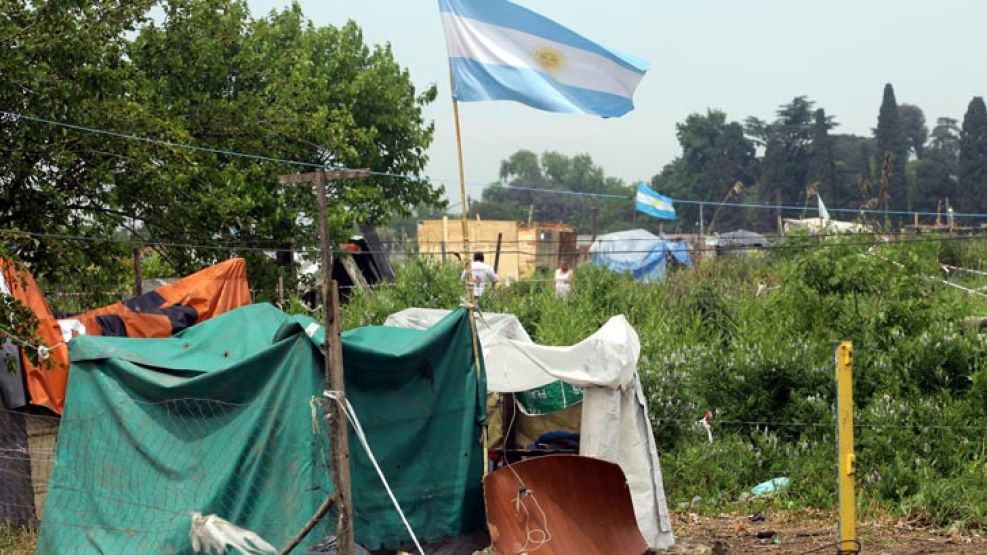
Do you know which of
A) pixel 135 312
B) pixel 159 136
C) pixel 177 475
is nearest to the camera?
pixel 177 475

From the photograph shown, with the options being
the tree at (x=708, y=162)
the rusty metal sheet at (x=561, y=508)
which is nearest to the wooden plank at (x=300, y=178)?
the rusty metal sheet at (x=561, y=508)

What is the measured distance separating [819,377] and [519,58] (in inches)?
254

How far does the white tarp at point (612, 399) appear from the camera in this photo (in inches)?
414

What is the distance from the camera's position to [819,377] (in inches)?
562

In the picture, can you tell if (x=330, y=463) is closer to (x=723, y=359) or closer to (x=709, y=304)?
(x=723, y=359)

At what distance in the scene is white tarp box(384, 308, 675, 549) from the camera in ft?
34.5

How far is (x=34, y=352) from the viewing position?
9836 millimetres

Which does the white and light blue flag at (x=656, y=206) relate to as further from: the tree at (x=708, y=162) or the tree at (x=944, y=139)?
the tree at (x=944, y=139)

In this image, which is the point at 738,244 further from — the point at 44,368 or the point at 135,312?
the point at 44,368

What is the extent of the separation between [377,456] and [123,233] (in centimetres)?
1004

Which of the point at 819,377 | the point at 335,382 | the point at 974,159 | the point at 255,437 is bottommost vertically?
the point at 819,377

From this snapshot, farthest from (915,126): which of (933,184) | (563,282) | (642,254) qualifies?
(563,282)

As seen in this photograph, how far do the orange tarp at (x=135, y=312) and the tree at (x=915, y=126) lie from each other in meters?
84.7

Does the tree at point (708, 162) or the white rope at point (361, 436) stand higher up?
the tree at point (708, 162)
